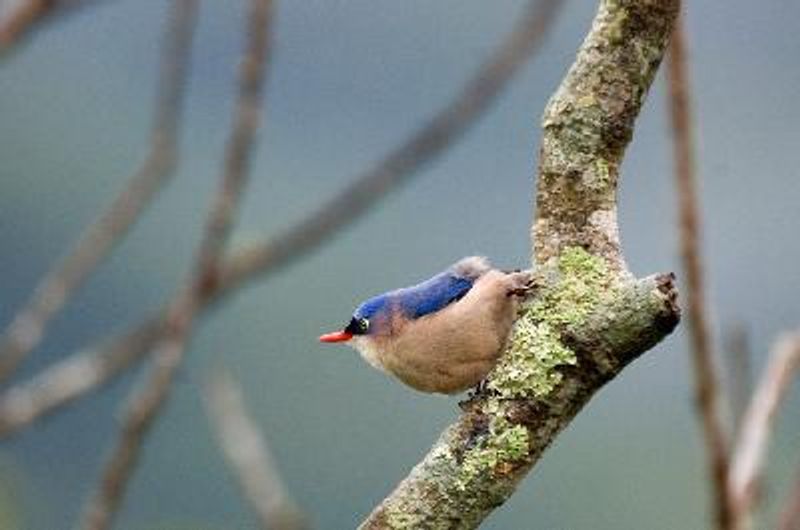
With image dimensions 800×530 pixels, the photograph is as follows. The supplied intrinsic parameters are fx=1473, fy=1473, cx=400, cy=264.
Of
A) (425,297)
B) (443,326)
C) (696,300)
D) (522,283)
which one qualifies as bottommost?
(696,300)

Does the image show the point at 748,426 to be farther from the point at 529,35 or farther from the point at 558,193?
the point at 558,193

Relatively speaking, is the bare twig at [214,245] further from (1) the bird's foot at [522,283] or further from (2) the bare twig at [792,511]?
(1) the bird's foot at [522,283]

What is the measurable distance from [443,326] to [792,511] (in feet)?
6.37

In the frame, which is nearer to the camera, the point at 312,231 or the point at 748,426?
the point at 748,426

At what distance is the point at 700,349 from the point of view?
1286mm

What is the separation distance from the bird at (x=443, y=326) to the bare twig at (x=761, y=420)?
1.21 meters

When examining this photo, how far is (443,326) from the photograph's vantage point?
11.8ft

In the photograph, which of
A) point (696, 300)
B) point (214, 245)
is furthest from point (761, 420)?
point (214, 245)

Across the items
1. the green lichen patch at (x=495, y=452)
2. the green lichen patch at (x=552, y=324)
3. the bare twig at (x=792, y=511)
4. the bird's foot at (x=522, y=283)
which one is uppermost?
the bird's foot at (x=522, y=283)

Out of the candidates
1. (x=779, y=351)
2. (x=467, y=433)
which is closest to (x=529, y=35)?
(x=779, y=351)

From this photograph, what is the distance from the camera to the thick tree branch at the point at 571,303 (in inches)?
109

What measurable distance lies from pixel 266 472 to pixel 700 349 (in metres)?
0.99

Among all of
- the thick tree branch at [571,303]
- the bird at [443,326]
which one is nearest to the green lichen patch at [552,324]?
the thick tree branch at [571,303]

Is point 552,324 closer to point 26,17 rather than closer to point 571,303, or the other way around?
point 571,303
